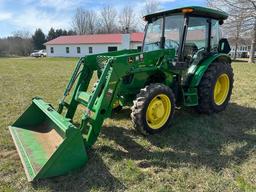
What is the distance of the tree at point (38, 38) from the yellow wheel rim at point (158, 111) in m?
71.2

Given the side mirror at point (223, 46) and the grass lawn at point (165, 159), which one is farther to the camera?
the side mirror at point (223, 46)

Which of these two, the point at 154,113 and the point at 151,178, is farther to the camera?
the point at 154,113

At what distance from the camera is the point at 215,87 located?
5832 mm

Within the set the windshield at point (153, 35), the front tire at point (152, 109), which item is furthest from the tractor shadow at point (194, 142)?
the windshield at point (153, 35)

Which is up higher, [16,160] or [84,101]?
[84,101]

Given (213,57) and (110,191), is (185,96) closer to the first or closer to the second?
(213,57)

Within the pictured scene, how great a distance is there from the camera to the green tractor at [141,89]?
11.6ft

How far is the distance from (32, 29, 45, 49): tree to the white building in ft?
80.5

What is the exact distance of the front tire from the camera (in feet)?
13.9

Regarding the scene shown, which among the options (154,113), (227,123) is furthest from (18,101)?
(227,123)

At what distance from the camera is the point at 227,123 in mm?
5434

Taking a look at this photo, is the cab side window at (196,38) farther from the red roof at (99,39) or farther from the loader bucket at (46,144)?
the red roof at (99,39)

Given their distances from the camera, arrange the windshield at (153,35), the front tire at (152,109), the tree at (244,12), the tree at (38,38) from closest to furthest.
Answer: the front tire at (152,109)
the windshield at (153,35)
the tree at (244,12)
the tree at (38,38)

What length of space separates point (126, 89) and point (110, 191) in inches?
80.2
